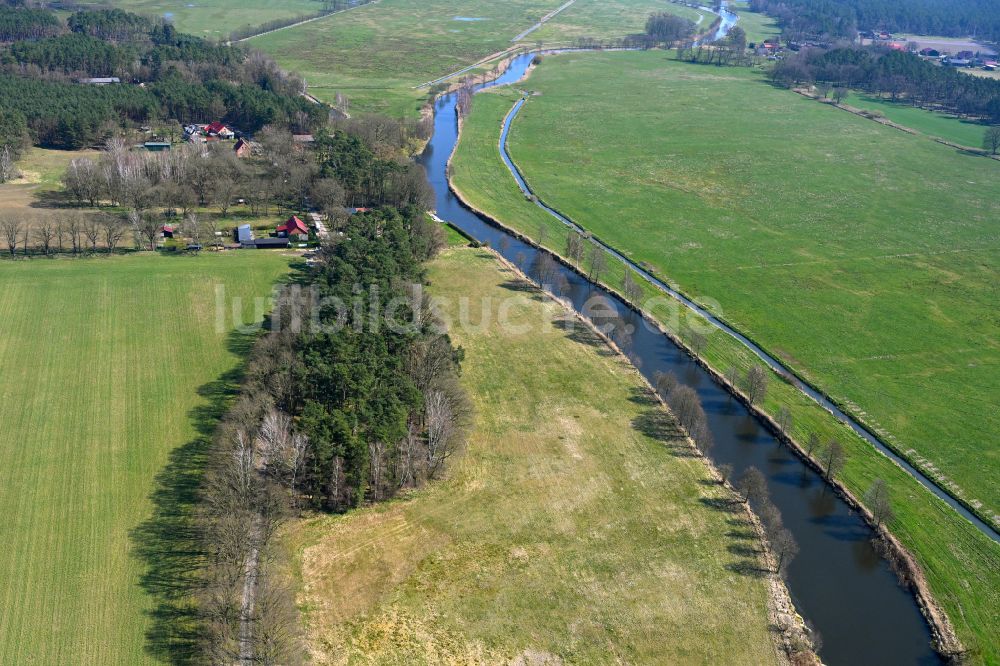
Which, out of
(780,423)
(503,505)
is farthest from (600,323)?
(503,505)

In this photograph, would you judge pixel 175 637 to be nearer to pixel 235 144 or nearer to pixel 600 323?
pixel 600 323

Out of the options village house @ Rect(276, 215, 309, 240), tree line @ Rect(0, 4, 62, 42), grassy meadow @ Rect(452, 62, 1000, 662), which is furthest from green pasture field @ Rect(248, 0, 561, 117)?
grassy meadow @ Rect(452, 62, 1000, 662)

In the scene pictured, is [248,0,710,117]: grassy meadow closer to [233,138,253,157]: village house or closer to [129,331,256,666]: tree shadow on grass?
[233,138,253,157]: village house

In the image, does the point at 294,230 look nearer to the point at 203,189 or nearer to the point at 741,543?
the point at 203,189

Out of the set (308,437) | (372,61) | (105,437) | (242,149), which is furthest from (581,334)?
(372,61)

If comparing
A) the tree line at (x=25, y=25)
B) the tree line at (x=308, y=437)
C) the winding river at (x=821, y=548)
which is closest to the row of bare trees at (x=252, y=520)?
the tree line at (x=308, y=437)

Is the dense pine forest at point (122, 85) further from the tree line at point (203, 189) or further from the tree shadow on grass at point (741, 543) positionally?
the tree shadow on grass at point (741, 543)
